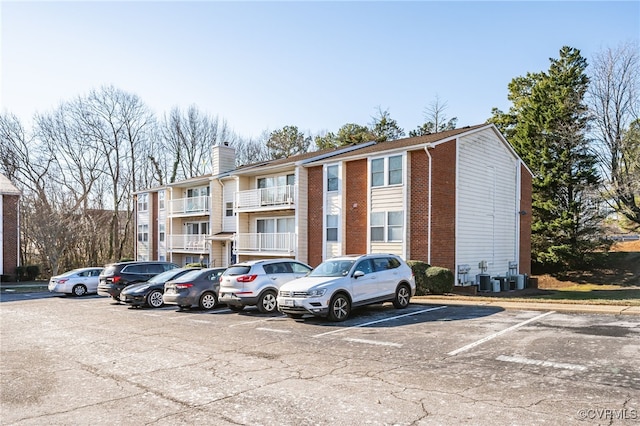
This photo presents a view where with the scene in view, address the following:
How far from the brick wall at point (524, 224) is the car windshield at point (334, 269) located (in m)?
17.1

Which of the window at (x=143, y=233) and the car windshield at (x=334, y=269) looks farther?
the window at (x=143, y=233)

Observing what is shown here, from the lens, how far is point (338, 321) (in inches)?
474

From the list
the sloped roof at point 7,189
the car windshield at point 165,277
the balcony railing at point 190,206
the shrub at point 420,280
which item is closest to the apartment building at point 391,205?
the balcony railing at point 190,206

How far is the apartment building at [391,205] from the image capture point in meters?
21.4

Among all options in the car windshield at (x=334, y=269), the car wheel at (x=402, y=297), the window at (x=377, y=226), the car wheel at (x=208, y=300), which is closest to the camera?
the car windshield at (x=334, y=269)

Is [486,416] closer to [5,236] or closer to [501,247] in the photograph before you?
[501,247]

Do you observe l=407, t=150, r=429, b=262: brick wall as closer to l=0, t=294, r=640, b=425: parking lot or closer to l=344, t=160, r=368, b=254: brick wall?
l=344, t=160, r=368, b=254: brick wall

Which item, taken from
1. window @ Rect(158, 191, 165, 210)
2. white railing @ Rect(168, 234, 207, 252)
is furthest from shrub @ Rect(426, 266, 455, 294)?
window @ Rect(158, 191, 165, 210)

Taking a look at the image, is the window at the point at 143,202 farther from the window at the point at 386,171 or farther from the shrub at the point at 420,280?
the shrub at the point at 420,280

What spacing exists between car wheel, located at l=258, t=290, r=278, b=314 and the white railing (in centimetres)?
1945

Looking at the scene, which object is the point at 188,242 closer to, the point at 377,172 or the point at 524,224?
the point at 377,172

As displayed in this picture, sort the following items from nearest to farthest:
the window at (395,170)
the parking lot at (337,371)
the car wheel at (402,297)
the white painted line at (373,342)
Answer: the parking lot at (337,371)
the white painted line at (373,342)
the car wheel at (402,297)
the window at (395,170)

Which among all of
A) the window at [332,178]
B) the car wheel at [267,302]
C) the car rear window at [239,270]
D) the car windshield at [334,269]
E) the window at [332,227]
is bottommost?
the car wheel at [267,302]

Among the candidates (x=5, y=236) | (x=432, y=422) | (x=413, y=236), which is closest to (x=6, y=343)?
(x=432, y=422)
